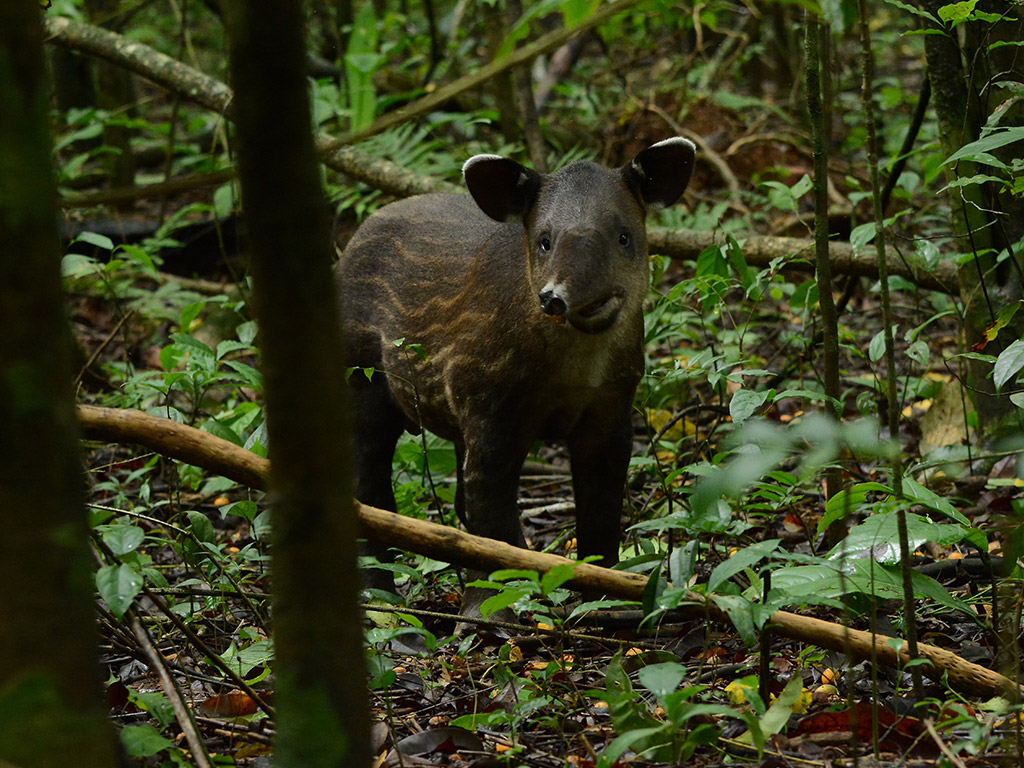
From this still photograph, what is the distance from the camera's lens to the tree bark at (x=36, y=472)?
1742 mm

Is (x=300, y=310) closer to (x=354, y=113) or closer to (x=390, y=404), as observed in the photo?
(x=390, y=404)

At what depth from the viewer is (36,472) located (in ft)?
5.89

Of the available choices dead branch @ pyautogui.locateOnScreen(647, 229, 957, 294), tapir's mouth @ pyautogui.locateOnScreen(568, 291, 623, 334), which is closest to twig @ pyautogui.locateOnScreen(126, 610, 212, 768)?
tapir's mouth @ pyautogui.locateOnScreen(568, 291, 623, 334)

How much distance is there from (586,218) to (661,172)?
0.66 meters

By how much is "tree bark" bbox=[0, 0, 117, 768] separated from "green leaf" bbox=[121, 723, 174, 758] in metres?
0.81

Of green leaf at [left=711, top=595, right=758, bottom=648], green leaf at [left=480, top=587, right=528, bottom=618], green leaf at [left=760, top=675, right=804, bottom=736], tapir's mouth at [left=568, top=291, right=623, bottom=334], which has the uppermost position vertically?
tapir's mouth at [left=568, top=291, right=623, bottom=334]

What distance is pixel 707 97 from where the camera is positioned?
11.0m

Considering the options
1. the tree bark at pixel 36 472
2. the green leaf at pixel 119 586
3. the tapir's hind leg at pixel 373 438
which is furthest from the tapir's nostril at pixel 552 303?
the tree bark at pixel 36 472

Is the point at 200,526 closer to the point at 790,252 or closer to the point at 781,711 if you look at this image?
the point at 781,711

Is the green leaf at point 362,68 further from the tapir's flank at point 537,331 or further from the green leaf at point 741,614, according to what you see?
the green leaf at point 741,614

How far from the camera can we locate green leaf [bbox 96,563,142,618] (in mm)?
2562

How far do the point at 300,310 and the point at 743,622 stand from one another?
159cm

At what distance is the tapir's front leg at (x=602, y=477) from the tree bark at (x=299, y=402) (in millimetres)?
2972

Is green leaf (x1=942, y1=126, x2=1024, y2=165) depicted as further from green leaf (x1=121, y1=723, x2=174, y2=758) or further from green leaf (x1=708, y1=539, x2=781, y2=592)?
green leaf (x1=121, y1=723, x2=174, y2=758)
